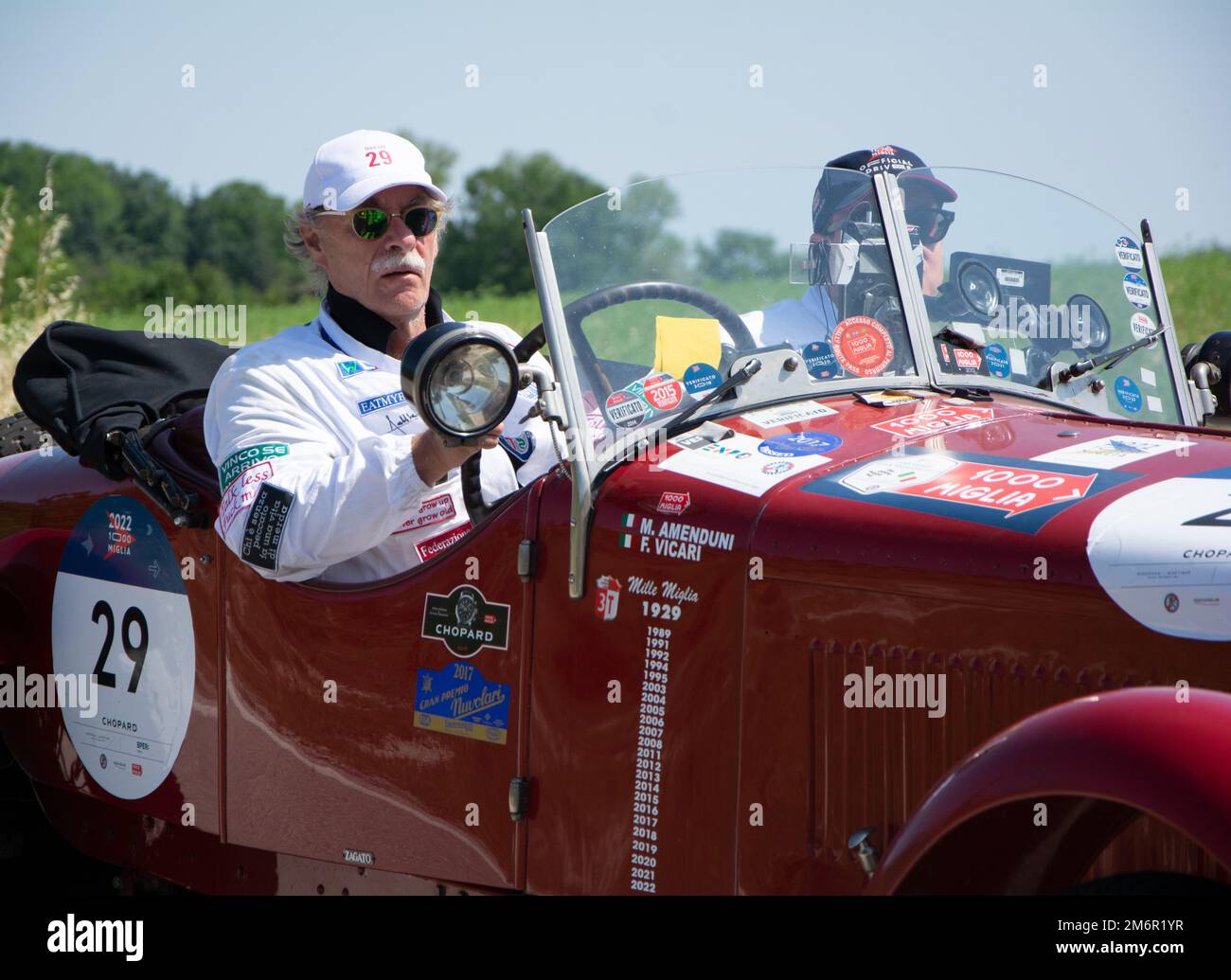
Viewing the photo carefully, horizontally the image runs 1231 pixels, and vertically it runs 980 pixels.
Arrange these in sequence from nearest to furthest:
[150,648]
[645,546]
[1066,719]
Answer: [1066,719]
[645,546]
[150,648]

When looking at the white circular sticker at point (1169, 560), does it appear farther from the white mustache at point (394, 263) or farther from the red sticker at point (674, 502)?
the white mustache at point (394, 263)

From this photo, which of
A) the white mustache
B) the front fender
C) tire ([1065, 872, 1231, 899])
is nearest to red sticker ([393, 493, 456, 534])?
the white mustache

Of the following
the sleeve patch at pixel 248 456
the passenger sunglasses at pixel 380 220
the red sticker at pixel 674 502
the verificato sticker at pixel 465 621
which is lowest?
the verificato sticker at pixel 465 621

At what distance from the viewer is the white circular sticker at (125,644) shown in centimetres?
366

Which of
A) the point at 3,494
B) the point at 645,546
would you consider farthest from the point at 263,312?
the point at 645,546

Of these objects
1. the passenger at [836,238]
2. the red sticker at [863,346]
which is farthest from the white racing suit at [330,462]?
the red sticker at [863,346]

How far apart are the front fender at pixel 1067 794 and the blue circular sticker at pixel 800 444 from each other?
79 centimetres

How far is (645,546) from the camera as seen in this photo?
2.82 metres

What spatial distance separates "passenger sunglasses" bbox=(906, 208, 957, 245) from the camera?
135 inches

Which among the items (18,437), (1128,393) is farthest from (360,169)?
(1128,393)

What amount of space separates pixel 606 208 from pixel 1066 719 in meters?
1.60

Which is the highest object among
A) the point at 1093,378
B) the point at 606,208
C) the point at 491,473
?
the point at 606,208

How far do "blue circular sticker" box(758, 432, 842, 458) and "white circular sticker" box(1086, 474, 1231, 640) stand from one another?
62 cm
